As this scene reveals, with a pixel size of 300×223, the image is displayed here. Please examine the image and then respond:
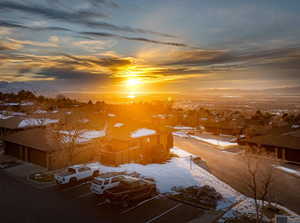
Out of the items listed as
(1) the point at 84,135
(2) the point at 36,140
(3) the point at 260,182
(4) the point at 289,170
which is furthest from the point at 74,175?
(4) the point at 289,170

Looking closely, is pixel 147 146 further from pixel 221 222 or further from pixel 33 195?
pixel 221 222

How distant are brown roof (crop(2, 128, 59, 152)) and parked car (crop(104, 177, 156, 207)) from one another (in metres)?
11.8

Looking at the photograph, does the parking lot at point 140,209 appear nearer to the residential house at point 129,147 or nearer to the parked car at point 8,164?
the residential house at point 129,147

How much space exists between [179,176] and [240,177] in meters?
6.64

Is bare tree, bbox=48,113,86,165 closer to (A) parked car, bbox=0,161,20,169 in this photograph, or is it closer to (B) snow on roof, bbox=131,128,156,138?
(A) parked car, bbox=0,161,20,169

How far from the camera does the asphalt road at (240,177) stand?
65.2 feet

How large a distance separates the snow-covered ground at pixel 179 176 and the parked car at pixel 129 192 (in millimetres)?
2093

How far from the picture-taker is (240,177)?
2541 centimetres

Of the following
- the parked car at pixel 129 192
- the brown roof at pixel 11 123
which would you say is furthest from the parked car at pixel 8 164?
the parked car at pixel 129 192

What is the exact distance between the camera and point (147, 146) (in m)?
31.2

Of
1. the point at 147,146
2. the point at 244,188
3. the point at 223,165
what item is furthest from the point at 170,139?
the point at 244,188

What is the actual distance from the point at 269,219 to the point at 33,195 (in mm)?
16826

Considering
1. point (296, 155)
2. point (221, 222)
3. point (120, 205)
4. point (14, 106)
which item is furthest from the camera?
point (14, 106)

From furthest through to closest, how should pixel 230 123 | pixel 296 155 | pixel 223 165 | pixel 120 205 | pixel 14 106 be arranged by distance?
pixel 14 106, pixel 230 123, pixel 296 155, pixel 223 165, pixel 120 205
